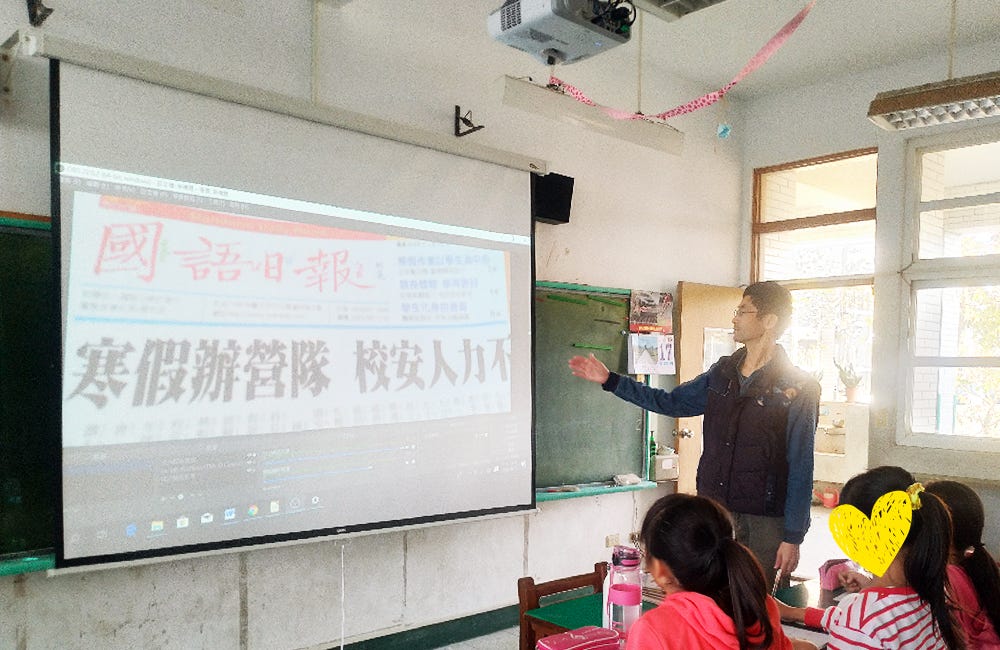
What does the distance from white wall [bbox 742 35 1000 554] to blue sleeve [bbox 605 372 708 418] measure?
2.07 m

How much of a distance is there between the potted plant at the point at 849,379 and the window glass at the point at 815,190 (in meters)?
1.90

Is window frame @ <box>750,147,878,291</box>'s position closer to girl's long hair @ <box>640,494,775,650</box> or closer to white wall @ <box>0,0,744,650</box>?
white wall @ <box>0,0,744,650</box>

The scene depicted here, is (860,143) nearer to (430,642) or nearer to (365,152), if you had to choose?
(365,152)

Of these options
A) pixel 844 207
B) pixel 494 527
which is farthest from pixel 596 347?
pixel 844 207

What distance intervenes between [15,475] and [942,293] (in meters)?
4.86

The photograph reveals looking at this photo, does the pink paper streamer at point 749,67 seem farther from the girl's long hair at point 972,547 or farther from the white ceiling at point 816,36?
the girl's long hair at point 972,547

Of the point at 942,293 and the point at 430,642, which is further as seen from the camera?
the point at 942,293

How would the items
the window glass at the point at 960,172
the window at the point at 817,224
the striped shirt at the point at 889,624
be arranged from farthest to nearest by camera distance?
the window at the point at 817,224, the window glass at the point at 960,172, the striped shirt at the point at 889,624

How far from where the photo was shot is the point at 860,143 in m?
4.60

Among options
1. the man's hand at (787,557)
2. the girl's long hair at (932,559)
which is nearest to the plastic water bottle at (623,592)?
the girl's long hair at (932,559)

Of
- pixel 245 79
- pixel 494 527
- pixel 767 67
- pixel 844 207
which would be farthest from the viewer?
pixel 844 207

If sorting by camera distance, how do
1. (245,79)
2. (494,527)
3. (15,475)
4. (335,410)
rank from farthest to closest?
(494,527) → (245,79) → (335,410) → (15,475)

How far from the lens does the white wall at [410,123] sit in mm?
2494

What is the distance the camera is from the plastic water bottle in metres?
1.69
